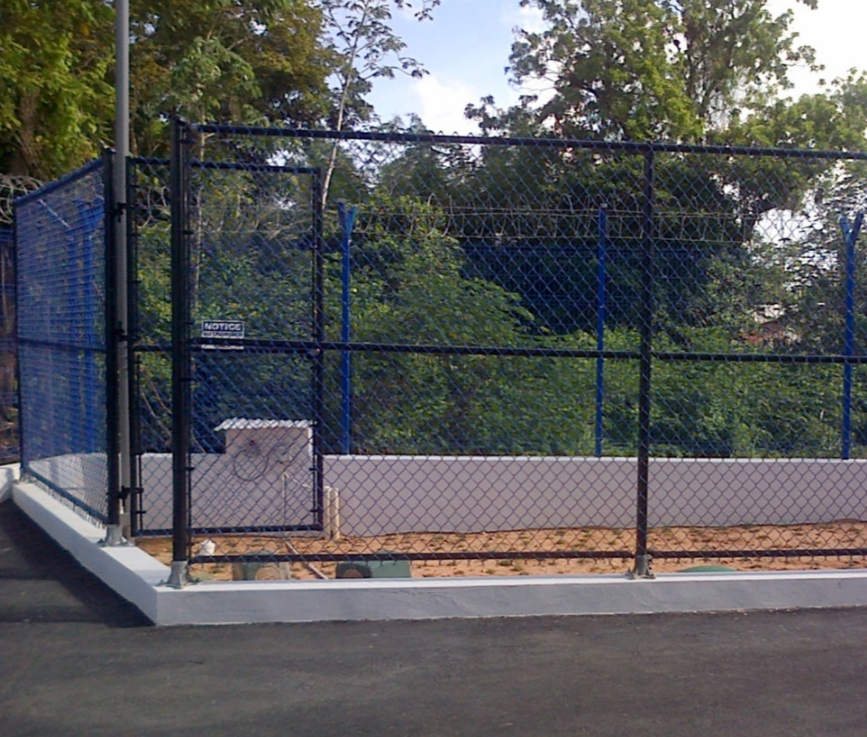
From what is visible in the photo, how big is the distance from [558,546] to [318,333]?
236 cm

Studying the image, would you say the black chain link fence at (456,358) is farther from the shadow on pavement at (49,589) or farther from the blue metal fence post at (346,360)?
the shadow on pavement at (49,589)

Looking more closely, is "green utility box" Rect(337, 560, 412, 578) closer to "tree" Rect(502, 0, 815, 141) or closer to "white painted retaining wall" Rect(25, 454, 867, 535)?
"white painted retaining wall" Rect(25, 454, 867, 535)

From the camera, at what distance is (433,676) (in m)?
4.37

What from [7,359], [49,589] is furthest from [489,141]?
[7,359]

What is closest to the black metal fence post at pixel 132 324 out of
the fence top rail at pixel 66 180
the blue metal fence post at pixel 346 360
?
the fence top rail at pixel 66 180

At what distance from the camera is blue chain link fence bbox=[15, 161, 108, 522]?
599cm

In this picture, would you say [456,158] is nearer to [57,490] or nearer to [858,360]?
[858,360]

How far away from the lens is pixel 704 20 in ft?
72.7

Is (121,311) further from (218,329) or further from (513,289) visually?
(513,289)

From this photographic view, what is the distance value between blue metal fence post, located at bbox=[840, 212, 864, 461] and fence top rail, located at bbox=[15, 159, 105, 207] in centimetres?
446

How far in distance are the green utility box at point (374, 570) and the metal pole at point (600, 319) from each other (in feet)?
7.20

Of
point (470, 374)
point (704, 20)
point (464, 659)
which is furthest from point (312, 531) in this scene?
point (704, 20)

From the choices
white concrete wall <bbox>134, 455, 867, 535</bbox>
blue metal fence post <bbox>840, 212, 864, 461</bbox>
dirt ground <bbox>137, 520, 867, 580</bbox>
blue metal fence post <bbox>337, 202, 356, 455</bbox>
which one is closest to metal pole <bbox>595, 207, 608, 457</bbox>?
white concrete wall <bbox>134, 455, 867, 535</bbox>

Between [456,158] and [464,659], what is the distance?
2.44m
